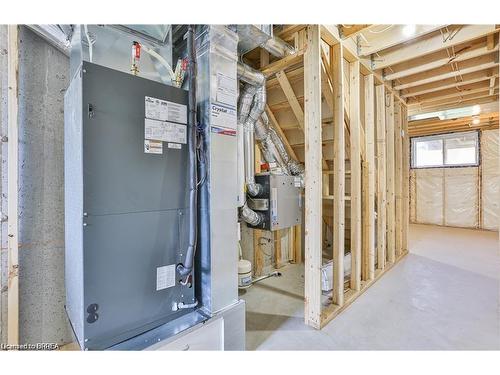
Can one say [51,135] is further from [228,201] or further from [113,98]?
[228,201]

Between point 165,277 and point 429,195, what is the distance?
7137 mm

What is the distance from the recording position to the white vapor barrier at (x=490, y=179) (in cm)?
529

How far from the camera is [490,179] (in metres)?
5.38

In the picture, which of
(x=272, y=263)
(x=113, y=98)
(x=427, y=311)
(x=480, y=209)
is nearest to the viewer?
(x=113, y=98)

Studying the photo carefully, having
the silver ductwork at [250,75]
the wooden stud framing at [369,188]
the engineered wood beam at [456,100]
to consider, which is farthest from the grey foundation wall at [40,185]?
the engineered wood beam at [456,100]

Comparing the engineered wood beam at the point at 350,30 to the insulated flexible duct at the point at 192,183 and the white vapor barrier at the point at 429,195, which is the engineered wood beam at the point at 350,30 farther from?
the white vapor barrier at the point at 429,195

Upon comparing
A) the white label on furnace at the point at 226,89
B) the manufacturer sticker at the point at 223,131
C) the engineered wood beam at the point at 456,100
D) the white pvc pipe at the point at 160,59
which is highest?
Answer: the engineered wood beam at the point at 456,100

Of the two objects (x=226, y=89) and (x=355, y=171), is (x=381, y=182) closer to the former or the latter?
(x=355, y=171)

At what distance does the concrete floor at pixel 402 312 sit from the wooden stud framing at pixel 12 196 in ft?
4.54

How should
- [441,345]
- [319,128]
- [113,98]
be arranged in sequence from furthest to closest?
1. [319,128]
2. [441,345]
3. [113,98]

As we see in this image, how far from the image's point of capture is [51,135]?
1472 mm
